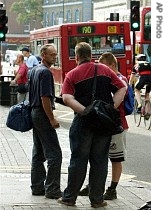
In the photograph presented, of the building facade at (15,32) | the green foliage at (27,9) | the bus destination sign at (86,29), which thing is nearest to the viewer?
the bus destination sign at (86,29)

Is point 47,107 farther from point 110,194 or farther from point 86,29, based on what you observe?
point 86,29

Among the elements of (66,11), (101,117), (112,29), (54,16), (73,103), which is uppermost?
(66,11)

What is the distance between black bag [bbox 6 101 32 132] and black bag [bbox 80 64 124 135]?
43.4 inches

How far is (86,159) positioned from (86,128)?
35 cm

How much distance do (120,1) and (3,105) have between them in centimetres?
5347

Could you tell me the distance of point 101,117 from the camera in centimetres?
655

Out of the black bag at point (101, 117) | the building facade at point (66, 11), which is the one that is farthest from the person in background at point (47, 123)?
the building facade at point (66, 11)

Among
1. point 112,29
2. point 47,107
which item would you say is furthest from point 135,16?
point 47,107

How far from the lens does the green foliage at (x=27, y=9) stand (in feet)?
340

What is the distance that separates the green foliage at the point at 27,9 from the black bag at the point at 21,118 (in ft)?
318

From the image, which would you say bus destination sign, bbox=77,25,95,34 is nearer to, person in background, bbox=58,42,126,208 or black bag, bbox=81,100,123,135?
person in background, bbox=58,42,126,208

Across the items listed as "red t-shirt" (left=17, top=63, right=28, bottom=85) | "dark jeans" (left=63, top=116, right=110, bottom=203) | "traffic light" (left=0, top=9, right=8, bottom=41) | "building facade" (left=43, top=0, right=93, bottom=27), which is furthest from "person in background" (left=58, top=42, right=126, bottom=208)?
"building facade" (left=43, top=0, right=93, bottom=27)

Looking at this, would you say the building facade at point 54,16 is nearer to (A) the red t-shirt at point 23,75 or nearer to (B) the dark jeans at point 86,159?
(A) the red t-shirt at point 23,75
